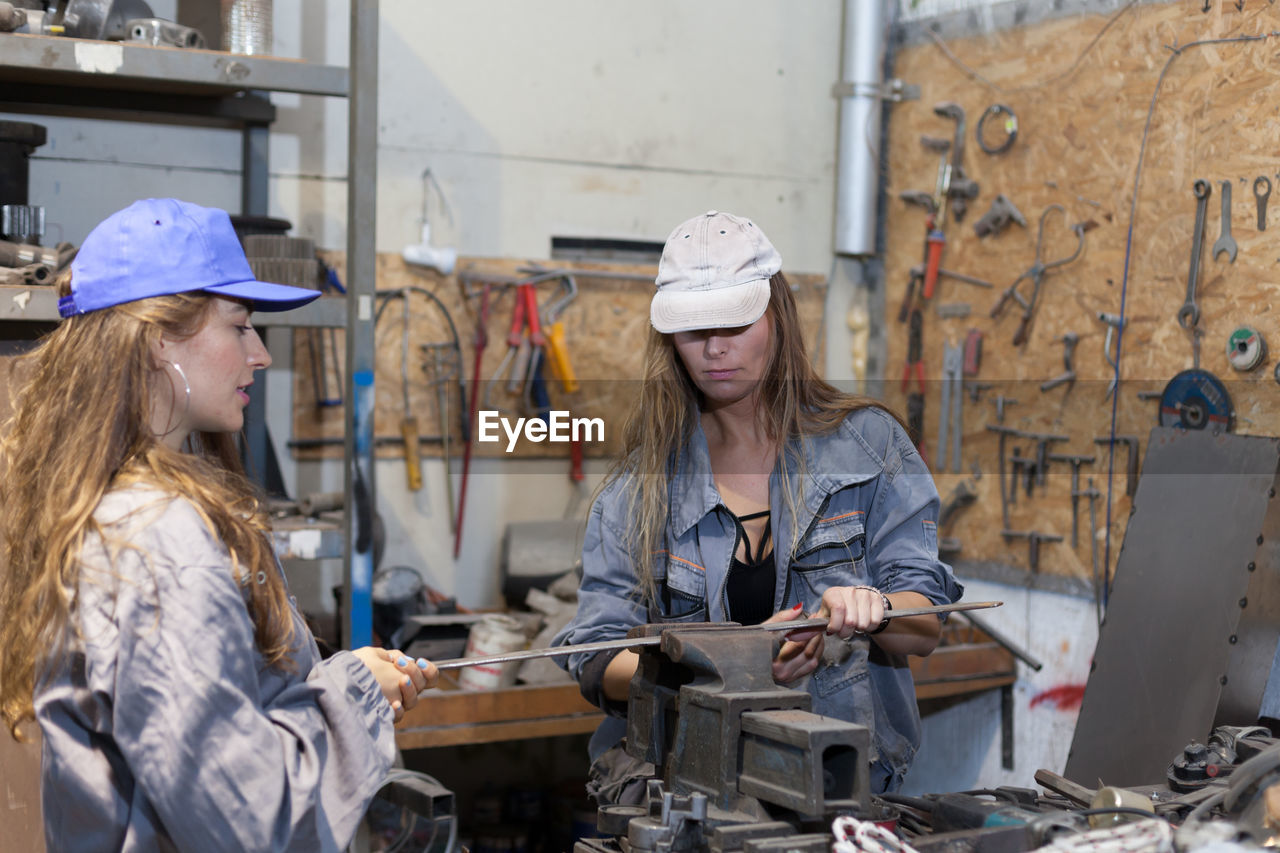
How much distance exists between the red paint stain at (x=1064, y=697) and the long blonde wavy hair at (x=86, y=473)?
259cm

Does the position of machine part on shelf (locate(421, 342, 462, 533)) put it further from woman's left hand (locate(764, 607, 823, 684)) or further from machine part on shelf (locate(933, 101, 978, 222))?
woman's left hand (locate(764, 607, 823, 684))

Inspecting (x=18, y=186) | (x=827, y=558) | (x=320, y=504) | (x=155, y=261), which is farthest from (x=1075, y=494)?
(x=18, y=186)

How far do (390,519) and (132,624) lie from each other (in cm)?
249

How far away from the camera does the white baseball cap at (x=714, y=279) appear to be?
1.84 meters

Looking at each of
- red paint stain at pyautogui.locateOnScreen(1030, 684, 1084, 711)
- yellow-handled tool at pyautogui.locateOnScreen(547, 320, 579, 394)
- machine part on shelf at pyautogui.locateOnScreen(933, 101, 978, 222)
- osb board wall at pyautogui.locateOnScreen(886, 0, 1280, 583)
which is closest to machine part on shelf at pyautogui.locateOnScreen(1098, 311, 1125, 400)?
osb board wall at pyautogui.locateOnScreen(886, 0, 1280, 583)

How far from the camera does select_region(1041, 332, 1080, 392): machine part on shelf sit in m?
3.27

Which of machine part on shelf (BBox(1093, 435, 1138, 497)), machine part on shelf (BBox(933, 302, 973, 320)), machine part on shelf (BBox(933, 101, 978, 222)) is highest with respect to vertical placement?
machine part on shelf (BBox(933, 101, 978, 222))

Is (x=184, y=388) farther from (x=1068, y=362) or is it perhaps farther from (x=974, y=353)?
(x=974, y=353)

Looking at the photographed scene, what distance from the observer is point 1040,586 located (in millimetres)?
3365

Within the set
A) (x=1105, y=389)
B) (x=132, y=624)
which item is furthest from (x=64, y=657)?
(x=1105, y=389)

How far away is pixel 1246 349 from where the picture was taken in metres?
2.72

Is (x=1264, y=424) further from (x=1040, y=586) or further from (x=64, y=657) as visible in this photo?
(x=64, y=657)

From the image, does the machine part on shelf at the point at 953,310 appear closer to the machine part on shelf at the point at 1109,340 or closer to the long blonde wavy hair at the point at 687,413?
the machine part on shelf at the point at 1109,340

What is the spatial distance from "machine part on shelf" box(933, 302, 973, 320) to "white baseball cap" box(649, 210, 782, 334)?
194 centimetres
